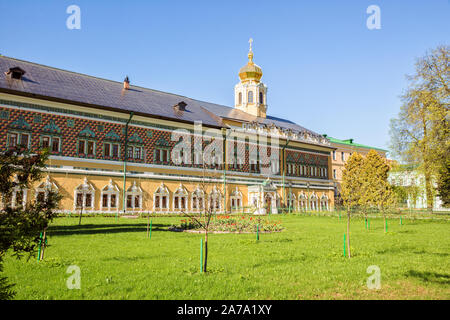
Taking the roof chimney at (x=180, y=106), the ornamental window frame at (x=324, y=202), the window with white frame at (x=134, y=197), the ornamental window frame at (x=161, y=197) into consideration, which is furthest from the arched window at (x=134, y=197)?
the ornamental window frame at (x=324, y=202)

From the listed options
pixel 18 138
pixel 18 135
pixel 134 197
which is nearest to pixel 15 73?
pixel 18 135

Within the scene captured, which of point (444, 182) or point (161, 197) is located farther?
point (161, 197)

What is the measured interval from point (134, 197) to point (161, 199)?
250cm

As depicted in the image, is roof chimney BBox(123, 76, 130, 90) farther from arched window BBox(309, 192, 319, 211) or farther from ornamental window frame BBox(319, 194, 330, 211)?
ornamental window frame BBox(319, 194, 330, 211)

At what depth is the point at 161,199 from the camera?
29.9m

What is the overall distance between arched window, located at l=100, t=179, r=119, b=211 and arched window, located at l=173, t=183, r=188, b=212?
5.39 m

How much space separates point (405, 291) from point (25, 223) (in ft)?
21.3

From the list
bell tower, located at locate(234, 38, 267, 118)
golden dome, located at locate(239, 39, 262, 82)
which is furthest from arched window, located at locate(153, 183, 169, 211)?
golden dome, located at locate(239, 39, 262, 82)

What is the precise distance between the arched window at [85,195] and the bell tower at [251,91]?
81.6 feet

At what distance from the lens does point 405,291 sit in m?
6.28

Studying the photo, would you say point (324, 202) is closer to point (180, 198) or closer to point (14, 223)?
point (180, 198)

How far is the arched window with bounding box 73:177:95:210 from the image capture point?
25.5 m
